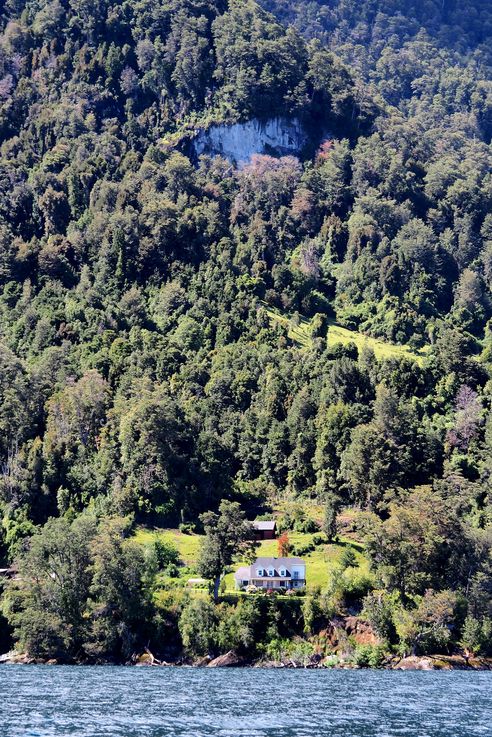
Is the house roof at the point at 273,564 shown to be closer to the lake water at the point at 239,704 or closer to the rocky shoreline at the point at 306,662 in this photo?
the rocky shoreline at the point at 306,662

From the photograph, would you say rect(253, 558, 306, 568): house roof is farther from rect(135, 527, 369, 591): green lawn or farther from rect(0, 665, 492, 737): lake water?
rect(0, 665, 492, 737): lake water

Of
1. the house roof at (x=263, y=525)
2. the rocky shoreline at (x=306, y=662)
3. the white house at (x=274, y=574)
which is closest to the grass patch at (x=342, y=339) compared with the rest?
the house roof at (x=263, y=525)

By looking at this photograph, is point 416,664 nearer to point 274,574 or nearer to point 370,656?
point 370,656

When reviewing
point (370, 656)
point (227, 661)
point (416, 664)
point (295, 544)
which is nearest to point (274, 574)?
point (295, 544)

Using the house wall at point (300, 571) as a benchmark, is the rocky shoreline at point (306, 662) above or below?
below

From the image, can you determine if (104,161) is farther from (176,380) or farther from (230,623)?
(230,623)

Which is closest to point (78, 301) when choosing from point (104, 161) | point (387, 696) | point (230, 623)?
point (104, 161)
